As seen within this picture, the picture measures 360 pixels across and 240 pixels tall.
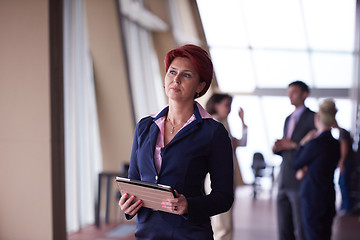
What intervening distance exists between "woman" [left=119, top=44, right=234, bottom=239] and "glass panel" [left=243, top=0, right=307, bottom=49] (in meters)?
9.37

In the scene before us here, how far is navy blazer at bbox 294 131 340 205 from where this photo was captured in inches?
120

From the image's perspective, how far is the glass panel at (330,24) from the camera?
10.0 metres

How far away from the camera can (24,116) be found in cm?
342

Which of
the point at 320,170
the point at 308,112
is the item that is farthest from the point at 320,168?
the point at 308,112

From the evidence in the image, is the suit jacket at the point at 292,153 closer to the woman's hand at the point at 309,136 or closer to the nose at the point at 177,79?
the woman's hand at the point at 309,136

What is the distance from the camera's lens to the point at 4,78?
11.2 ft

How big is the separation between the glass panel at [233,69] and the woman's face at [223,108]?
24.2ft

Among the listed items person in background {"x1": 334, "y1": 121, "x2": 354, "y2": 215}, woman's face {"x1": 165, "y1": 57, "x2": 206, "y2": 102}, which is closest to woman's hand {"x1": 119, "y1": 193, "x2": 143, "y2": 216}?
woman's face {"x1": 165, "y1": 57, "x2": 206, "y2": 102}

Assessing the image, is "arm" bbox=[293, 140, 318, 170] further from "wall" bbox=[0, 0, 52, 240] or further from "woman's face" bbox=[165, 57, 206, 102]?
"wall" bbox=[0, 0, 52, 240]

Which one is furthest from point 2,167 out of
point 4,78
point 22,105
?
point 4,78

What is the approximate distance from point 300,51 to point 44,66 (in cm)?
852

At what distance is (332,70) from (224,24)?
10.3 feet

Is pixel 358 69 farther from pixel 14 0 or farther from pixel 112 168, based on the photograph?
pixel 14 0

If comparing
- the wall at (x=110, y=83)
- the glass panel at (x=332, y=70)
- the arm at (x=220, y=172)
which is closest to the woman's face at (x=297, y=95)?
the arm at (x=220, y=172)
